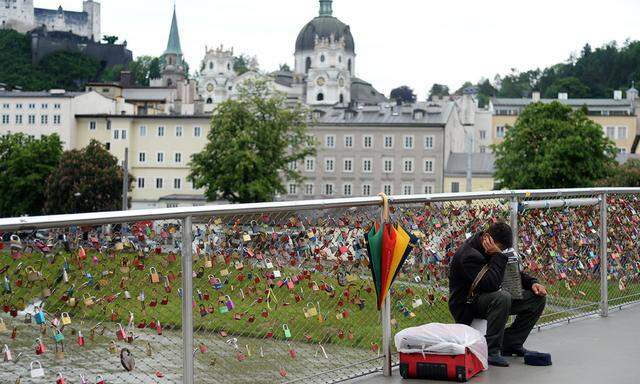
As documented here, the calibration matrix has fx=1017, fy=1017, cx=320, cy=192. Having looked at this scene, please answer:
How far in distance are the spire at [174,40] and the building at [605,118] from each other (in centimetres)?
7433

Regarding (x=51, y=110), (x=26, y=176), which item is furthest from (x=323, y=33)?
(x=26, y=176)

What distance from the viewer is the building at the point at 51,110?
107 metres

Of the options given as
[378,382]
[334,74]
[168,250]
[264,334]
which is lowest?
[378,382]

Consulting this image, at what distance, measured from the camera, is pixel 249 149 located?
75125mm

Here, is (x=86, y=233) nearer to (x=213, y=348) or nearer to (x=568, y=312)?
(x=213, y=348)

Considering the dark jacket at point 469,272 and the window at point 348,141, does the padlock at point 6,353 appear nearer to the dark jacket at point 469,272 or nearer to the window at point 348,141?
A: the dark jacket at point 469,272

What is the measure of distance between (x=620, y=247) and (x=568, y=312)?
140 centimetres

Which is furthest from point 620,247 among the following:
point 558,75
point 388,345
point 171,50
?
point 171,50

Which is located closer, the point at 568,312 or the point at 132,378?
the point at 132,378

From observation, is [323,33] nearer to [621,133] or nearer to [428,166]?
[621,133]

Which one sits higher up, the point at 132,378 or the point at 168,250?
the point at 168,250

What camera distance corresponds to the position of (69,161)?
80375 mm

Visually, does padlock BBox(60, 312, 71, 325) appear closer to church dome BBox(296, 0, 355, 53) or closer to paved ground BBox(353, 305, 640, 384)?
paved ground BBox(353, 305, 640, 384)

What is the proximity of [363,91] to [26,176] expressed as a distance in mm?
86671
